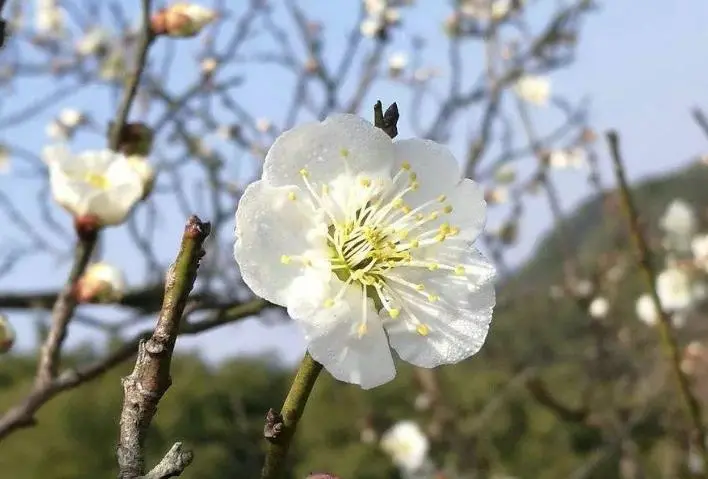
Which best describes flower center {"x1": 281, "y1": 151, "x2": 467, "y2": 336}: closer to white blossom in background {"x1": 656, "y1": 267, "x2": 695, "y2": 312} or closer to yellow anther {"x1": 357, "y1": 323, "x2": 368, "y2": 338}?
yellow anther {"x1": 357, "y1": 323, "x2": 368, "y2": 338}

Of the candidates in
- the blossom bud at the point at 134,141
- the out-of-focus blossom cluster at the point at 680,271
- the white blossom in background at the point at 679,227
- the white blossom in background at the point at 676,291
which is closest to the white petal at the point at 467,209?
the blossom bud at the point at 134,141

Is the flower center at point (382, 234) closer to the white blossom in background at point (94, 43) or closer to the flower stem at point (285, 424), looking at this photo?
the flower stem at point (285, 424)

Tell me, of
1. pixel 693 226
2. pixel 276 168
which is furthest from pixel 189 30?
pixel 693 226

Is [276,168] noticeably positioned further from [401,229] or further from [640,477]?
[640,477]

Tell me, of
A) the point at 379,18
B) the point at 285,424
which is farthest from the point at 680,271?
the point at 285,424

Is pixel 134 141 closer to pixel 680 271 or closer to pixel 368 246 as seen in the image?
pixel 368 246

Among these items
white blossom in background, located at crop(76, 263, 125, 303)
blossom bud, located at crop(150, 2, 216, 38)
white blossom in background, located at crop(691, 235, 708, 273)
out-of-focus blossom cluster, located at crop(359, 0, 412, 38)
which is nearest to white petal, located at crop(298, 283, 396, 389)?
white blossom in background, located at crop(76, 263, 125, 303)
